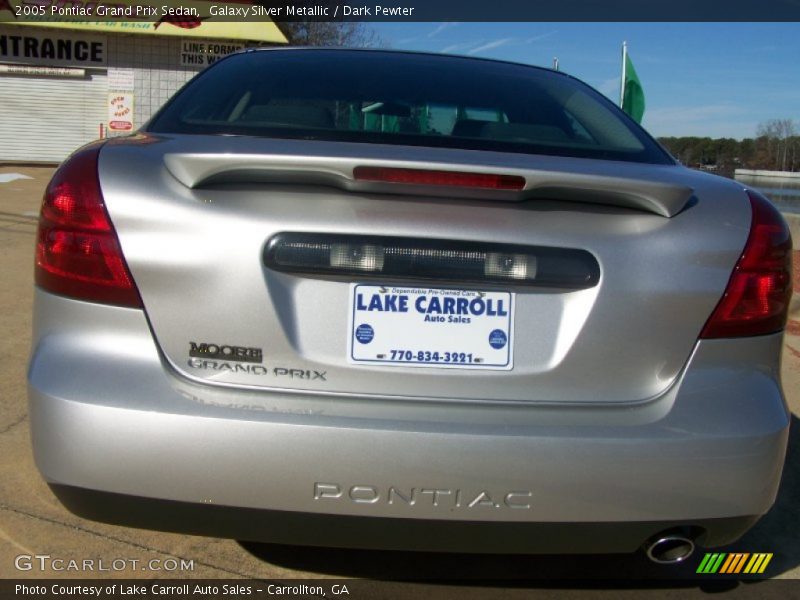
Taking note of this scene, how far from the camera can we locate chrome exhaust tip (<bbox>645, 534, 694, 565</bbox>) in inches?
76.8

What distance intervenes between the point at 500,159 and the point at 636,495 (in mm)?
844

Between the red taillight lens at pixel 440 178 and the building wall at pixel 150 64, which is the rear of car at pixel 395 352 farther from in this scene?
the building wall at pixel 150 64

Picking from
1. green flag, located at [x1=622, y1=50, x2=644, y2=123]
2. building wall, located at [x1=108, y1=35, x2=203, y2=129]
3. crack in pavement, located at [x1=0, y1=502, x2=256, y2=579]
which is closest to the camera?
crack in pavement, located at [x1=0, y1=502, x2=256, y2=579]

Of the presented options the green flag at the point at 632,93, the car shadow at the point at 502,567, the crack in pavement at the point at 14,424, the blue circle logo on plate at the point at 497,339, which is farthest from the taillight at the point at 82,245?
the green flag at the point at 632,93

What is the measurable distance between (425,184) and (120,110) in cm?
1794

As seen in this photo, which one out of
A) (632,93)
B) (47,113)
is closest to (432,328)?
(632,93)

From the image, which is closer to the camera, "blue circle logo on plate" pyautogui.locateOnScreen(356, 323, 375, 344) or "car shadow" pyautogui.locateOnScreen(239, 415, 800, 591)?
"blue circle logo on plate" pyautogui.locateOnScreen(356, 323, 375, 344)

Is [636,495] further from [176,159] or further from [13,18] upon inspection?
[13,18]

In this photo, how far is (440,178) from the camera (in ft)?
5.96

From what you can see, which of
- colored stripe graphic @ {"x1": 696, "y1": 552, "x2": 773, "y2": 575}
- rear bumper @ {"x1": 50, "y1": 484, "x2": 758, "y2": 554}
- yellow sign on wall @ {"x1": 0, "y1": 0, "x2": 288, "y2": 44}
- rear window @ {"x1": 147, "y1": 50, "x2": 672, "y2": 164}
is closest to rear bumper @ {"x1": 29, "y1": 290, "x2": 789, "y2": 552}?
rear bumper @ {"x1": 50, "y1": 484, "x2": 758, "y2": 554}

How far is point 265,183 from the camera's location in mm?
1839

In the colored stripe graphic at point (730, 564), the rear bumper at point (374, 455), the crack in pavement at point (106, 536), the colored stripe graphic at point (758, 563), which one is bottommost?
the crack in pavement at point (106, 536)

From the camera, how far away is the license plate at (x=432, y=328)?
183 cm

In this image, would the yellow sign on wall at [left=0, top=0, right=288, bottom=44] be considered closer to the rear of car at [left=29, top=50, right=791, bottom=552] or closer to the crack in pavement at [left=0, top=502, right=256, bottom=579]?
the crack in pavement at [left=0, top=502, right=256, bottom=579]
